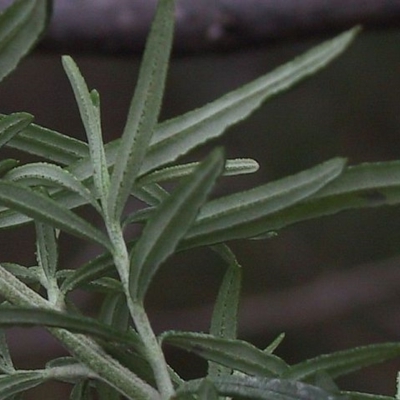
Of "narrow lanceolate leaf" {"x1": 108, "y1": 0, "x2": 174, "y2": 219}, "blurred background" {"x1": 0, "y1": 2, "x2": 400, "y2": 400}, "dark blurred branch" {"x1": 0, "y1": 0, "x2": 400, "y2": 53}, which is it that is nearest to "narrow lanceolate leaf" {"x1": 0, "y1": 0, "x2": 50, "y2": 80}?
"narrow lanceolate leaf" {"x1": 108, "y1": 0, "x2": 174, "y2": 219}

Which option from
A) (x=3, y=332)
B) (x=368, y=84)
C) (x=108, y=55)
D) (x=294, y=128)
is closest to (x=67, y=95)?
(x=294, y=128)

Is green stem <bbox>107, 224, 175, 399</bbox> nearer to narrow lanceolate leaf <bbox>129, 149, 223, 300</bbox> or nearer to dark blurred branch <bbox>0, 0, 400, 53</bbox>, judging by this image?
narrow lanceolate leaf <bbox>129, 149, 223, 300</bbox>

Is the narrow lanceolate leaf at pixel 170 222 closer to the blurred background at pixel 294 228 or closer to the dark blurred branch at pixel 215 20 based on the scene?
the dark blurred branch at pixel 215 20

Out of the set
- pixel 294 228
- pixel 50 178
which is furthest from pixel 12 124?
pixel 294 228

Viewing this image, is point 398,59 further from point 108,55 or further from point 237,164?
point 237,164

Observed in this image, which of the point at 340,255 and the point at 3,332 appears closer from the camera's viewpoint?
the point at 3,332

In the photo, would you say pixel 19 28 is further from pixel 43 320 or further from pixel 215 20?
pixel 215 20
